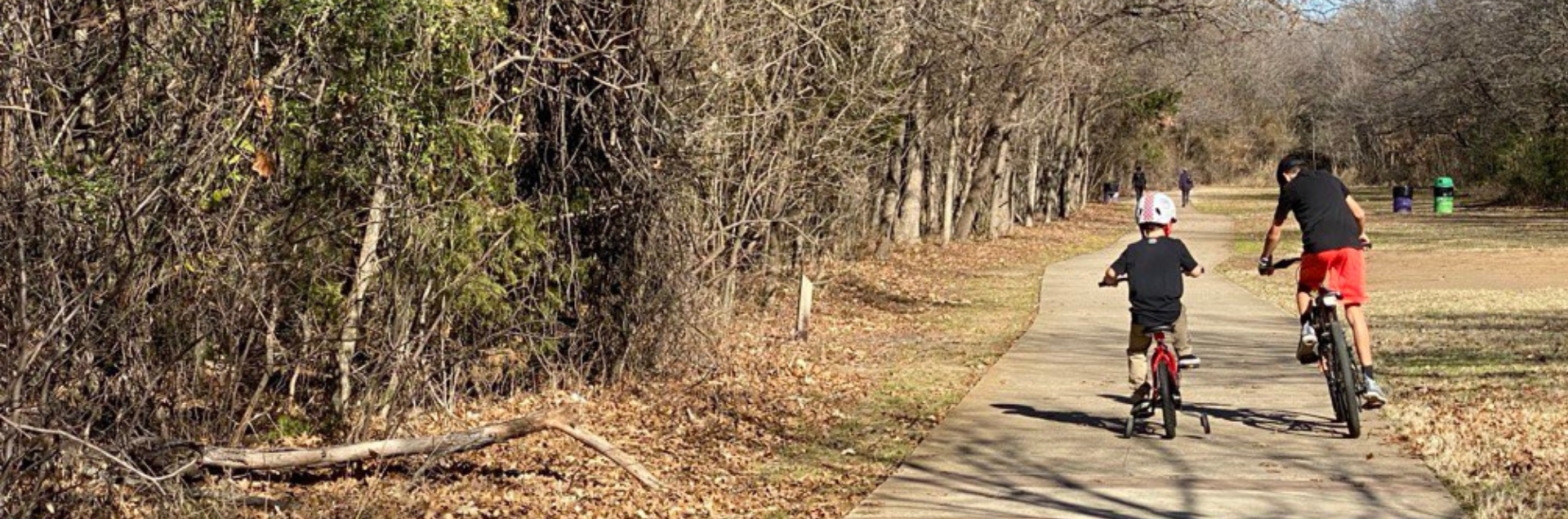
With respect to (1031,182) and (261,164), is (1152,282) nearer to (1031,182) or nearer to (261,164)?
(261,164)

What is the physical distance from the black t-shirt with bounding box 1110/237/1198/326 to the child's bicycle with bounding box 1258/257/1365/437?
813 millimetres

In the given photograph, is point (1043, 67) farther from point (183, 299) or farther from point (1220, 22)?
point (183, 299)

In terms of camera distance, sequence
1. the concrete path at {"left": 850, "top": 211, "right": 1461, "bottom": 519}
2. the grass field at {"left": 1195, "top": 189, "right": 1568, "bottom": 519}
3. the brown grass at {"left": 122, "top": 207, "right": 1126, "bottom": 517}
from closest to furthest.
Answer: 1. the concrete path at {"left": 850, "top": 211, "right": 1461, "bottom": 519}
2. the brown grass at {"left": 122, "top": 207, "right": 1126, "bottom": 517}
3. the grass field at {"left": 1195, "top": 189, "right": 1568, "bottom": 519}

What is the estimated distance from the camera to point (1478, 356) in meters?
15.6

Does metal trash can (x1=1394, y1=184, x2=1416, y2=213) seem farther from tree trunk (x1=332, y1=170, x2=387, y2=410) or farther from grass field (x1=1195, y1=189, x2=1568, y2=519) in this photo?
tree trunk (x1=332, y1=170, x2=387, y2=410)

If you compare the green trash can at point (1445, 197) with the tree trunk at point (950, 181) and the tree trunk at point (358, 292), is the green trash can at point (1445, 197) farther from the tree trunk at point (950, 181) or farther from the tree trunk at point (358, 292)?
the tree trunk at point (358, 292)

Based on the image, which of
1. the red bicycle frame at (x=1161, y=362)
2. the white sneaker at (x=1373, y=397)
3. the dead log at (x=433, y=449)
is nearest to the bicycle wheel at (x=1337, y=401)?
the white sneaker at (x=1373, y=397)

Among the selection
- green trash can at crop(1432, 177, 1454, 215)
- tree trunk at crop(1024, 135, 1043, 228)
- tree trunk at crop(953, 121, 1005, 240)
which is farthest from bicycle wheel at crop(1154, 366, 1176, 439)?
green trash can at crop(1432, 177, 1454, 215)

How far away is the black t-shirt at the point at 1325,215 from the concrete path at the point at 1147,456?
3.52ft

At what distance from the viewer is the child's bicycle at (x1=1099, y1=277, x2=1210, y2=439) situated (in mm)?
10781

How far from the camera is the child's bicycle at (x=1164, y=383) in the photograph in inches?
424

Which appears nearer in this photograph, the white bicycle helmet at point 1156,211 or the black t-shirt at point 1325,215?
the white bicycle helmet at point 1156,211

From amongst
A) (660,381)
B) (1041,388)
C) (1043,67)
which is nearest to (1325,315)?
(1041,388)

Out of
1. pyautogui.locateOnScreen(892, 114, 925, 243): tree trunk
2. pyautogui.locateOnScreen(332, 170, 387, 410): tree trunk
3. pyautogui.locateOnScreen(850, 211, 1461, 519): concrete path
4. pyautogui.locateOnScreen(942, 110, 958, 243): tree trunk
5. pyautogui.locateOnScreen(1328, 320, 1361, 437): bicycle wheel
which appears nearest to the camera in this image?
pyautogui.locateOnScreen(850, 211, 1461, 519): concrete path
